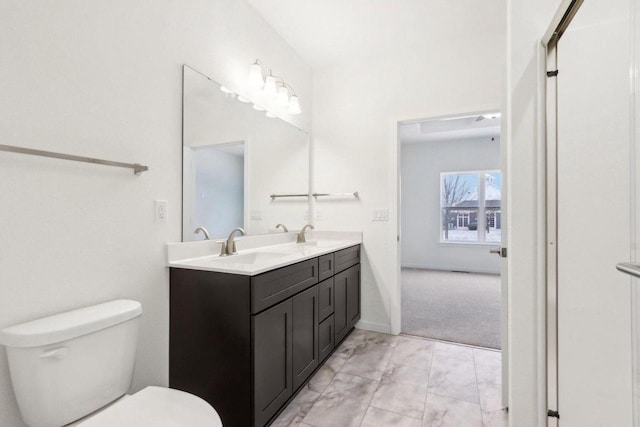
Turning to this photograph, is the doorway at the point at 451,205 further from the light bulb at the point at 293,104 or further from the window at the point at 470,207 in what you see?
the light bulb at the point at 293,104

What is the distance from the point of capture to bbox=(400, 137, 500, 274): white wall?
5.62m

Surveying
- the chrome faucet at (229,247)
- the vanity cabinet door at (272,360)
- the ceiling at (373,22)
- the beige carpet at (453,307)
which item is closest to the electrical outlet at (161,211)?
the chrome faucet at (229,247)

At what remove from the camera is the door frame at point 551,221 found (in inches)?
46.0

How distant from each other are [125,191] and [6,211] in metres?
0.42

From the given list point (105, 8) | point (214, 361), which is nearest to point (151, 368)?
point (214, 361)

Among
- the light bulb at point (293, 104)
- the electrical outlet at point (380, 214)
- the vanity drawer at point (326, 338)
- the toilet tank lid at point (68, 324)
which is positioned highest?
the light bulb at point (293, 104)

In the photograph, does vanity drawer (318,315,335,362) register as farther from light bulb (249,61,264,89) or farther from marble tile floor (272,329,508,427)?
light bulb (249,61,264,89)

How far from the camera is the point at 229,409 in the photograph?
1.43 meters

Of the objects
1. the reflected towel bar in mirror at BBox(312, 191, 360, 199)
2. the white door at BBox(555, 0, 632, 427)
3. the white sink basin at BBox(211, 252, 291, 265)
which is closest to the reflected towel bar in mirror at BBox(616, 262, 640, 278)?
the white door at BBox(555, 0, 632, 427)

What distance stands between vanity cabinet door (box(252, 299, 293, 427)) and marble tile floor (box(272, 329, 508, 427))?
6.9 inches

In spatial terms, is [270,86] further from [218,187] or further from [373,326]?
[373,326]

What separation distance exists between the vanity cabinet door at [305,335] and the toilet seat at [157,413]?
0.73 meters

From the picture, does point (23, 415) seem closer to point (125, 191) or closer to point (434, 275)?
point (125, 191)

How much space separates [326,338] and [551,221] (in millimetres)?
1554
